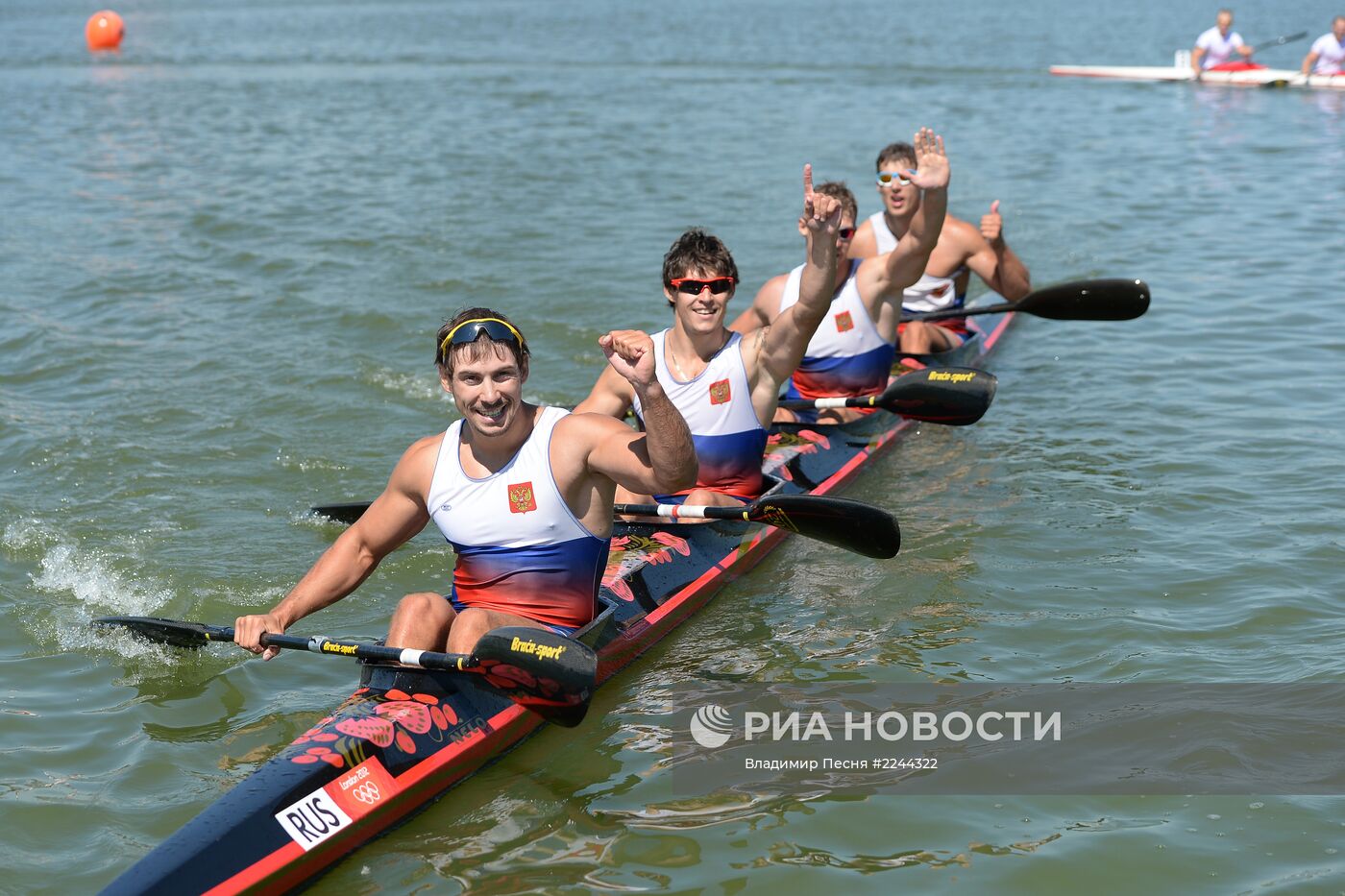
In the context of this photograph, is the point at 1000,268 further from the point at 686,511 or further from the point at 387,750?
the point at 387,750

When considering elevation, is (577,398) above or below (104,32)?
below

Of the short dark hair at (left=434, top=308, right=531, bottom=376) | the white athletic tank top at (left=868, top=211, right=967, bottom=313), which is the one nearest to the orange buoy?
the white athletic tank top at (left=868, top=211, right=967, bottom=313)

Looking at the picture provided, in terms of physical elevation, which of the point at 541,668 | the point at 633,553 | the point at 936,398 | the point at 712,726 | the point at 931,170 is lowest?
the point at 712,726

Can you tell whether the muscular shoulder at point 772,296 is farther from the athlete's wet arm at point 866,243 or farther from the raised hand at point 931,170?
the athlete's wet arm at point 866,243

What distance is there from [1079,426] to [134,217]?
11489 mm

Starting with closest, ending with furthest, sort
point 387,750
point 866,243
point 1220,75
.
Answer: point 387,750
point 866,243
point 1220,75

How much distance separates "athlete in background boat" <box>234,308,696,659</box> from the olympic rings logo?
24.2 inches

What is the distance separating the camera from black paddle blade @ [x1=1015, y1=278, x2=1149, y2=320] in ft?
32.7

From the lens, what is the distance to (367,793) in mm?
4828

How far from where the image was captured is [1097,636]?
6.39m

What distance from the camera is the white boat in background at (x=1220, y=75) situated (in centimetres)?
→ 2555

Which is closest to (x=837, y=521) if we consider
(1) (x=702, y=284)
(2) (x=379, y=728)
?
(1) (x=702, y=284)

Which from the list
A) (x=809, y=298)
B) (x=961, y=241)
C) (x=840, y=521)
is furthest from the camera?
(x=961, y=241)

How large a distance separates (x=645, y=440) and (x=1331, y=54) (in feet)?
81.8
